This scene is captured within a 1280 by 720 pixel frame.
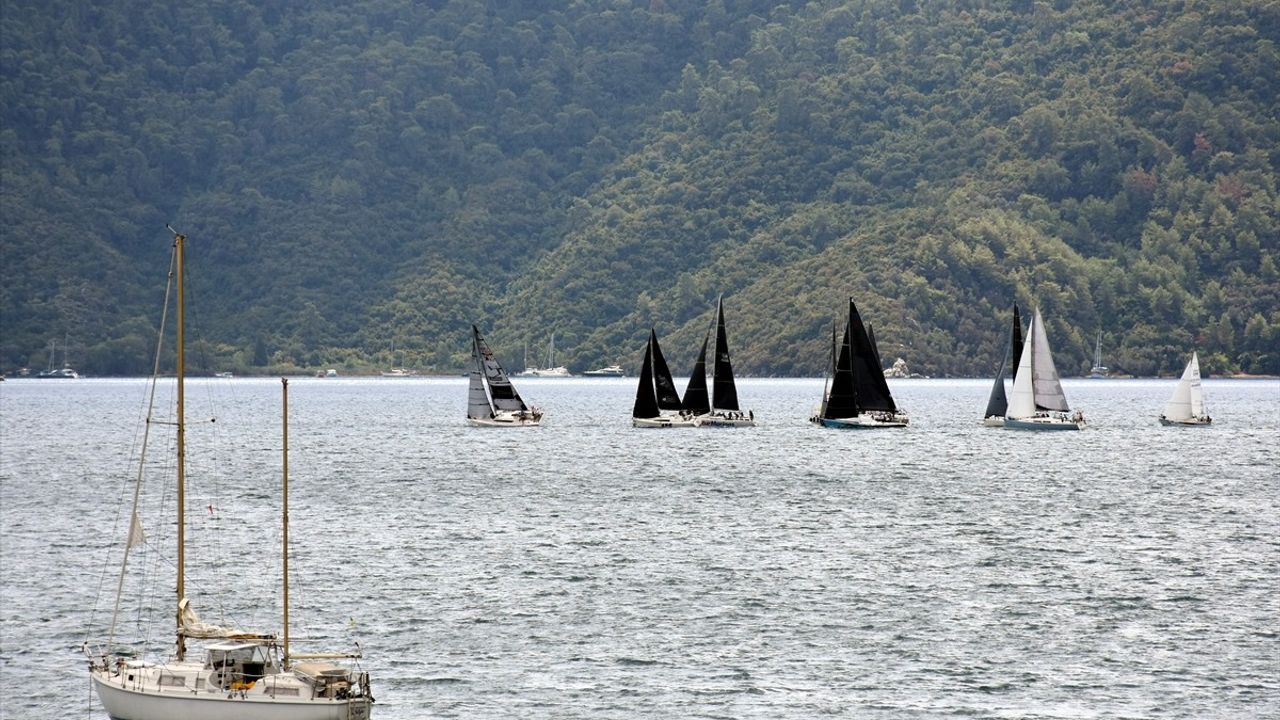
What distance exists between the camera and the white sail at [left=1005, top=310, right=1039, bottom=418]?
4881 inches

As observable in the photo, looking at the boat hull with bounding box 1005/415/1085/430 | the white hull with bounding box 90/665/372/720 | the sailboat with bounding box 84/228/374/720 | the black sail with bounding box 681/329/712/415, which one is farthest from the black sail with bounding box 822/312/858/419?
the white hull with bounding box 90/665/372/720

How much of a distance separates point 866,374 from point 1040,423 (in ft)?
49.7

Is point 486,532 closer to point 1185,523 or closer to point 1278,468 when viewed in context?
point 1185,523

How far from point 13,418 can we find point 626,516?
392 ft

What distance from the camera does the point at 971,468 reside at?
105m

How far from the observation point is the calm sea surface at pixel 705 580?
4200 centimetres

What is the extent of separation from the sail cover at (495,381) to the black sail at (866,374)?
1016 inches

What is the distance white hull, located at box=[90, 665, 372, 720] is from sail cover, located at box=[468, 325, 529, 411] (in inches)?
3676

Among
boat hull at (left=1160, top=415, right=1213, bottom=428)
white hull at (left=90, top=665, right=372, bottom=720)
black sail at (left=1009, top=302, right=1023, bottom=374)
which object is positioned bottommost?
white hull at (left=90, top=665, right=372, bottom=720)

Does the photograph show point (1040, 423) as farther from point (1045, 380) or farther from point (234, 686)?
point (234, 686)

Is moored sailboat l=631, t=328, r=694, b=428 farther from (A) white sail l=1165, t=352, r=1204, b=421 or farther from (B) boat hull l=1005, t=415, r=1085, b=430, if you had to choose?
(A) white sail l=1165, t=352, r=1204, b=421

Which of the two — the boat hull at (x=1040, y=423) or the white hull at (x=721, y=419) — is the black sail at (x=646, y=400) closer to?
the white hull at (x=721, y=419)

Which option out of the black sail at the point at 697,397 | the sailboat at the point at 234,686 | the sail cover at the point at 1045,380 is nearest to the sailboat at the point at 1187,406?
the sail cover at the point at 1045,380

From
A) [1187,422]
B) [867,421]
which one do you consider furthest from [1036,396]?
[1187,422]
